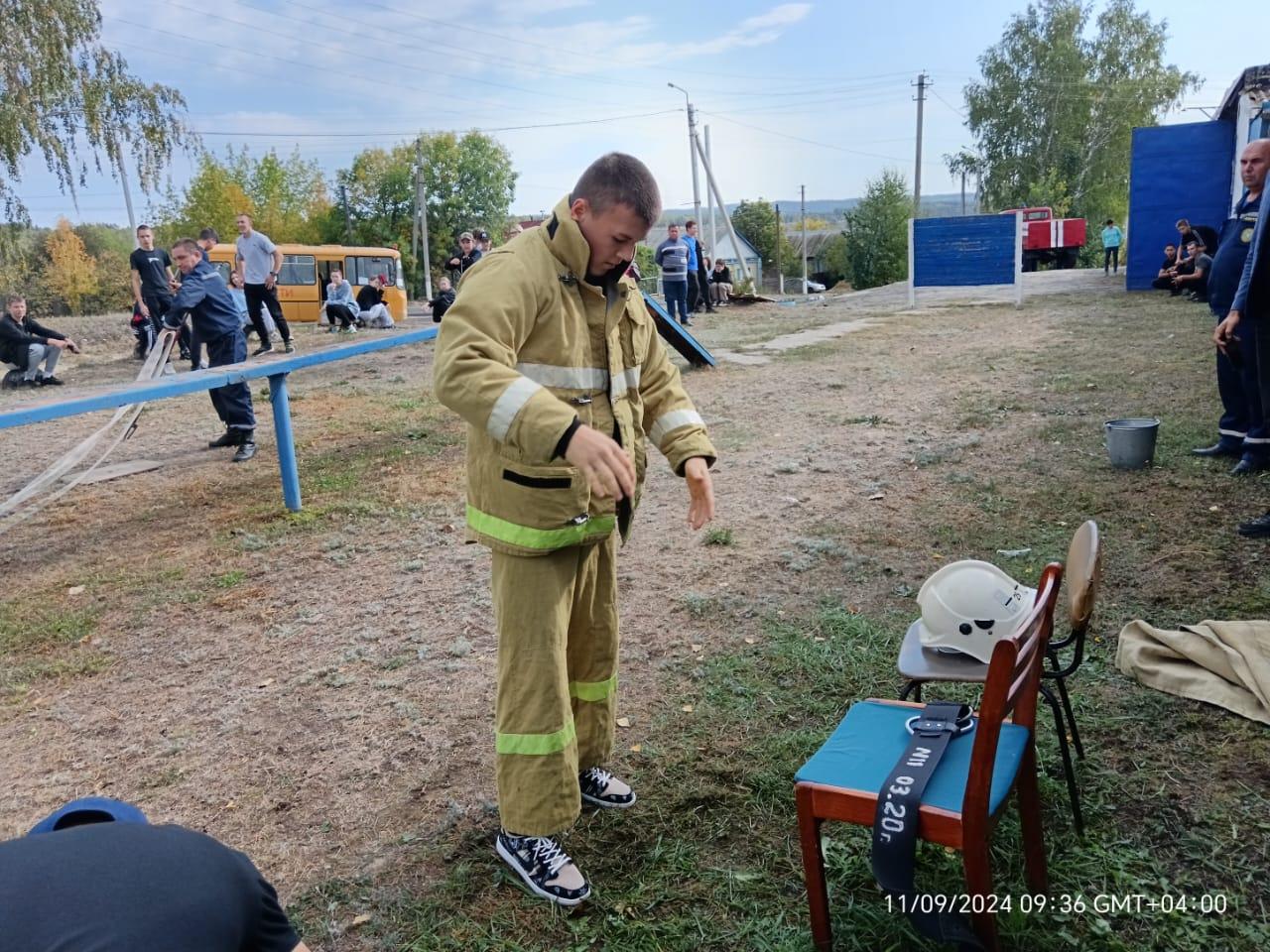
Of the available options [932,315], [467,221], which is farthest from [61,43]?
[467,221]

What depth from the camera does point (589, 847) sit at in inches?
102

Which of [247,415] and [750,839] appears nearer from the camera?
[750,839]

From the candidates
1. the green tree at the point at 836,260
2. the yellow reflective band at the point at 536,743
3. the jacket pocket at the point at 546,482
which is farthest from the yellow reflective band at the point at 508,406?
the green tree at the point at 836,260

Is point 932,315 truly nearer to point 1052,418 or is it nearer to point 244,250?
point 1052,418

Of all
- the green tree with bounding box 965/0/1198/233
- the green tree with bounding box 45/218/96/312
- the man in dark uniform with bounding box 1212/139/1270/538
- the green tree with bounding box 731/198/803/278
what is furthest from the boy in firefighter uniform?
the green tree with bounding box 731/198/803/278

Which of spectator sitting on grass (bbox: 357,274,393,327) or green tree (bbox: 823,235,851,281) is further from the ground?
green tree (bbox: 823,235,851,281)

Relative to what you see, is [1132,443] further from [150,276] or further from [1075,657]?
[150,276]

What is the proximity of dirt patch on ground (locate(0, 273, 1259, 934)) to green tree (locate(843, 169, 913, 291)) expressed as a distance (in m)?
45.3

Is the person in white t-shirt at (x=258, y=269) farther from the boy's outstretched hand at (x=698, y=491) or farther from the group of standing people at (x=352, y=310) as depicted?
the boy's outstretched hand at (x=698, y=491)

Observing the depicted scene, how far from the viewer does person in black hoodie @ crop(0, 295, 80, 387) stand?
12445 mm

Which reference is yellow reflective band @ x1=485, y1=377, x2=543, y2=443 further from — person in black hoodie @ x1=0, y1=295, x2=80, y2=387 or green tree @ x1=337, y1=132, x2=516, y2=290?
green tree @ x1=337, y1=132, x2=516, y2=290

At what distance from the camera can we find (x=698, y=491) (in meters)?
2.44

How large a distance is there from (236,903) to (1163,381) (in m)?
9.21

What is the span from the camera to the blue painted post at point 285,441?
19.7 ft
